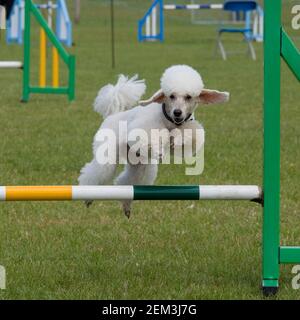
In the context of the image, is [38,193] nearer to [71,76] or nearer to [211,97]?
[211,97]

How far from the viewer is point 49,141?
9547 millimetres

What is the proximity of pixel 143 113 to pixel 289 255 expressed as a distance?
1121 millimetres

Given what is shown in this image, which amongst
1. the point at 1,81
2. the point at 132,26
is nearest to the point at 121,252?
the point at 1,81

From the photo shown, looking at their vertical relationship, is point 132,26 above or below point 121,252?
above

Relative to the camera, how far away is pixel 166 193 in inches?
175

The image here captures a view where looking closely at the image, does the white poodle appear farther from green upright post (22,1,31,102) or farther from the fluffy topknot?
green upright post (22,1,31,102)

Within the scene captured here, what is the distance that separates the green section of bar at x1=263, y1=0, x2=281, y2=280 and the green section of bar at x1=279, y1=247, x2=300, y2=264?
22 mm

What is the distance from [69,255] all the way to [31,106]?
7.61m

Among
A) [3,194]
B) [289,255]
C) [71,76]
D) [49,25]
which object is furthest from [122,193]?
[49,25]

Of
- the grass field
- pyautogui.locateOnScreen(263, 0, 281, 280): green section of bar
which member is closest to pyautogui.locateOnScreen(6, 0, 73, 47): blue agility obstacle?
the grass field

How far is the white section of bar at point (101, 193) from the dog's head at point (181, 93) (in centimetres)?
65

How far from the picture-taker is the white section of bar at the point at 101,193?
4.36 metres

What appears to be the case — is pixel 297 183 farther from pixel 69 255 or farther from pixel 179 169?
pixel 69 255

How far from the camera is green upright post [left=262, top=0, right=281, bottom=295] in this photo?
14.5 ft
